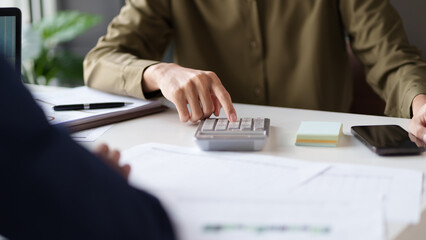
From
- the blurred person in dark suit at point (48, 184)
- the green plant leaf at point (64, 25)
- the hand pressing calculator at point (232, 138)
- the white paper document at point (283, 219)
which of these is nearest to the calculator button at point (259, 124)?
the hand pressing calculator at point (232, 138)

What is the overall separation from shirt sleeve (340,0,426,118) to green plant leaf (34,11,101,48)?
1811 millimetres

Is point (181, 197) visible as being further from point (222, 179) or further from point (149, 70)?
point (149, 70)

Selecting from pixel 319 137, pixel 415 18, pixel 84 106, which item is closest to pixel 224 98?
pixel 319 137

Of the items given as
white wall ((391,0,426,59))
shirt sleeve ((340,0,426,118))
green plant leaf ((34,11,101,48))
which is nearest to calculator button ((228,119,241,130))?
shirt sleeve ((340,0,426,118))

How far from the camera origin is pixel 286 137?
0.95 metres

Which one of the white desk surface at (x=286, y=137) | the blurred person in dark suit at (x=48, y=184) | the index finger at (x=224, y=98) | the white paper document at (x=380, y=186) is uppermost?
the blurred person in dark suit at (x=48, y=184)

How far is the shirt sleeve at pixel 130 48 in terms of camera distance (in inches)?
49.1

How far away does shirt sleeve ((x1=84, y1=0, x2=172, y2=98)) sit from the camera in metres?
1.25

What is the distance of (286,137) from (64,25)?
7.50 ft

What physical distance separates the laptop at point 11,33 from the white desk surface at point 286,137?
260 millimetres

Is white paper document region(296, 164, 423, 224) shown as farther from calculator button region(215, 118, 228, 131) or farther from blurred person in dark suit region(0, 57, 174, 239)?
blurred person in dark suit region(0, 57, 174, 239)

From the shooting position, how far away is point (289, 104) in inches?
61.3

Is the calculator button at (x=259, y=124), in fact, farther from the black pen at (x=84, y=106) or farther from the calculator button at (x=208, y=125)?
the black pen at (x=84, y=106)

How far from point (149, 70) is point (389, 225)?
741mm
